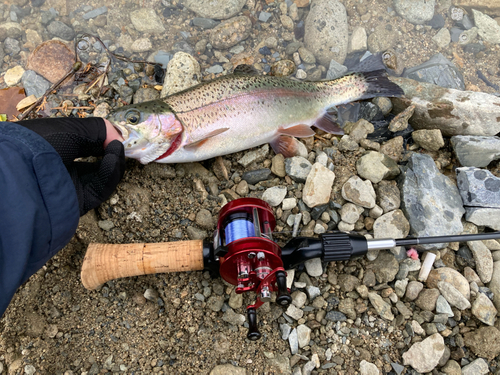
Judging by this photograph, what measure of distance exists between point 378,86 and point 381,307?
2337mm

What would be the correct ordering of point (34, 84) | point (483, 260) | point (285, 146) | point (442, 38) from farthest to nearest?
point (442, 38), point (34, 84), point (285, 146), point (483, 260)

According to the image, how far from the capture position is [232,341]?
2.72m

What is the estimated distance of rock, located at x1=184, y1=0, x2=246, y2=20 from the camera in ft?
14.6

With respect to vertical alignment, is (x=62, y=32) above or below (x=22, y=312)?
above

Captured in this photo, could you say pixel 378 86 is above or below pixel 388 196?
above

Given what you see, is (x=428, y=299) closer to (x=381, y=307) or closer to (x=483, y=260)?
(x=381, y=307)

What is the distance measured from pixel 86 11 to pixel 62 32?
1.48 feet

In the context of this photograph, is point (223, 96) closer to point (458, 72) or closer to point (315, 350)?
point (315, 350)

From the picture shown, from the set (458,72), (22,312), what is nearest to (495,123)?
(458,72)

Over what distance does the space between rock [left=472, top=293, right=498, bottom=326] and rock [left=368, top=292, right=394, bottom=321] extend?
74cm

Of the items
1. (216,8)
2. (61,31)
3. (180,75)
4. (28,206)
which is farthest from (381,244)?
(61,31)

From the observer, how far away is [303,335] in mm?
2768

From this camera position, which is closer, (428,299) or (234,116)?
(428,299)

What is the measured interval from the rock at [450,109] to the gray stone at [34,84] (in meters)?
4.02
